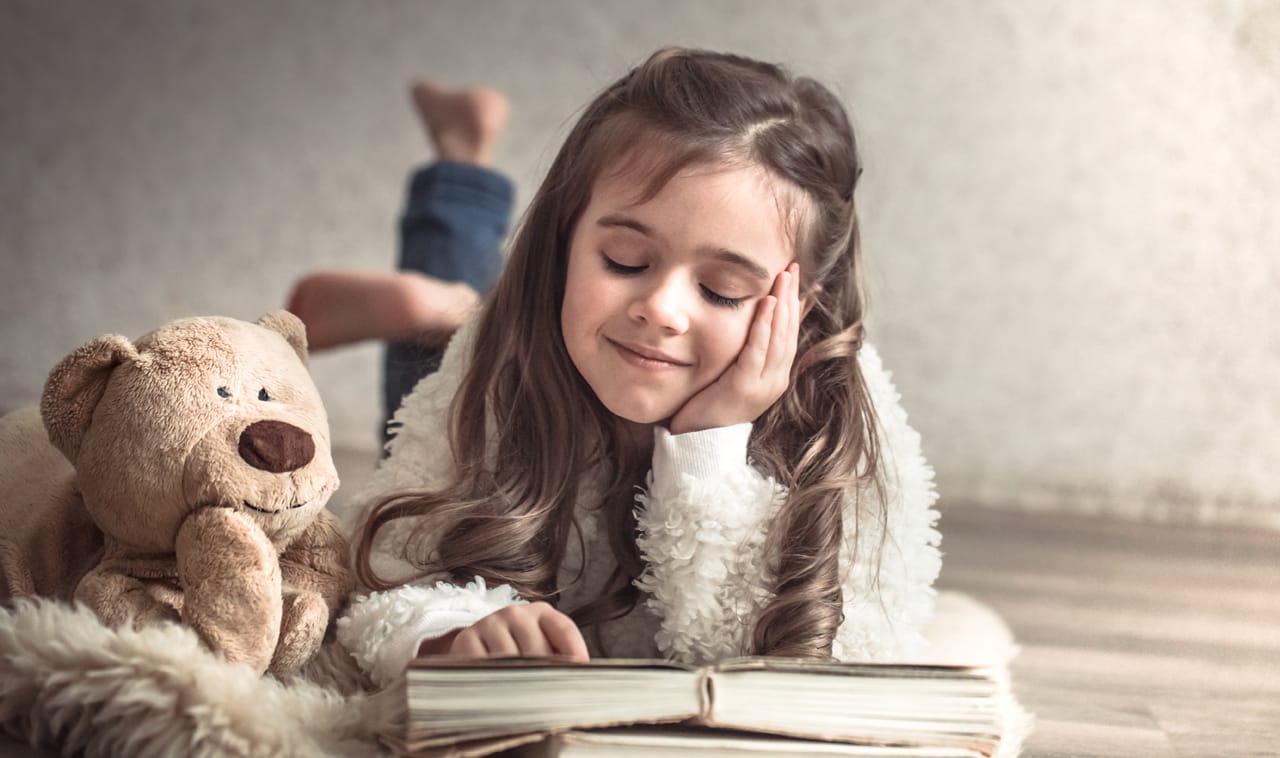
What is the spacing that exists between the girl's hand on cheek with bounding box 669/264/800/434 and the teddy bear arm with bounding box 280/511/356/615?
252 mm

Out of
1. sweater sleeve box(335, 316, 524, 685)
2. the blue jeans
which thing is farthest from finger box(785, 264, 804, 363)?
the blue jeans

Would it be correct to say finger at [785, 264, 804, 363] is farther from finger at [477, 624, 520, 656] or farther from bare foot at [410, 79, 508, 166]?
bare foot at [410, 79, 508, 166]

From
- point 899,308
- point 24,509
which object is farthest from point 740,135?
point 899,308

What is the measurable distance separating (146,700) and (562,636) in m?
0.22

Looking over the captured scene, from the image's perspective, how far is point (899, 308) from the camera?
7.49ft

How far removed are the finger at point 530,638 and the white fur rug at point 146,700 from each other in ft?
0.29

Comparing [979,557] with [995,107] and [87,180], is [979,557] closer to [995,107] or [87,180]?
[995,107]

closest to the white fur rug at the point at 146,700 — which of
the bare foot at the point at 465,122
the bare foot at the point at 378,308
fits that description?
the bare foot at the point at 378,308

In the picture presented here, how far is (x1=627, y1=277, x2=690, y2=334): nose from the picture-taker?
0.81m

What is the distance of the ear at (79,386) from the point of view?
72cm

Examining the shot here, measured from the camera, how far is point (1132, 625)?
132 cm

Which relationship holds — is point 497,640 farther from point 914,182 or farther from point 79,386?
point 914,182

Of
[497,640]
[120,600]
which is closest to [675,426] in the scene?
[497,640]

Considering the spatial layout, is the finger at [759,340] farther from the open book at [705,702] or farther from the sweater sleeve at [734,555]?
the open book at [705,702]
